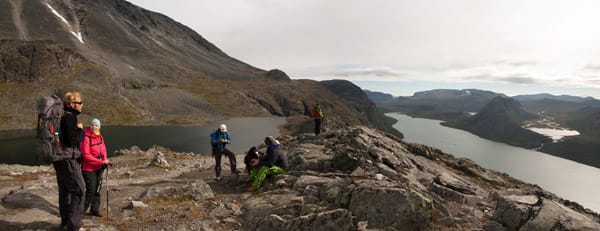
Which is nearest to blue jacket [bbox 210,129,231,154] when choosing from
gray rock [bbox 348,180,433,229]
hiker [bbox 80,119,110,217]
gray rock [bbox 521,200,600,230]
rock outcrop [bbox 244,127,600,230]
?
rock outcrop [bbox 244,127,600,230]

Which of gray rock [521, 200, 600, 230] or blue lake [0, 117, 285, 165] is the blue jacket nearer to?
gray rock [521, 200, 600, 230]

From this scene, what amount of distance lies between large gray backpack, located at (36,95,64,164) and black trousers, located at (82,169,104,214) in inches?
86.5

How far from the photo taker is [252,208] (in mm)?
14391

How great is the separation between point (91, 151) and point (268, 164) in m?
9.17

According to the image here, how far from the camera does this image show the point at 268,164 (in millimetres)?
18547

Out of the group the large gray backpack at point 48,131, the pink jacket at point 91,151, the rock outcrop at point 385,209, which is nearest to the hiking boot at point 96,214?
the pink jacket at point 91,151

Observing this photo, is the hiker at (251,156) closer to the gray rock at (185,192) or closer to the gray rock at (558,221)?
the gray rock at (185,192)

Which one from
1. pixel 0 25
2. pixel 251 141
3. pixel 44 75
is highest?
pixel 0 25

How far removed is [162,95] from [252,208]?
170 meters

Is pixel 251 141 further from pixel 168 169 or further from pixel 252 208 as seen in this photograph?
pixel 252 208

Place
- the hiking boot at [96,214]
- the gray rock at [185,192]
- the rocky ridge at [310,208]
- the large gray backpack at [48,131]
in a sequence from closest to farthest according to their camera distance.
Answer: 1. the large gray backpack at [48,131]
2. the rocky ridge at [310,208]
3. the hiking boot at [96,214]
4. the gray rock at [185,192]

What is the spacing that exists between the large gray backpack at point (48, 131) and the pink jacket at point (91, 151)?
148 cm

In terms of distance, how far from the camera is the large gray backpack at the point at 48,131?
922cm

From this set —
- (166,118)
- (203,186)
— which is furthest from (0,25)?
(203,186)
